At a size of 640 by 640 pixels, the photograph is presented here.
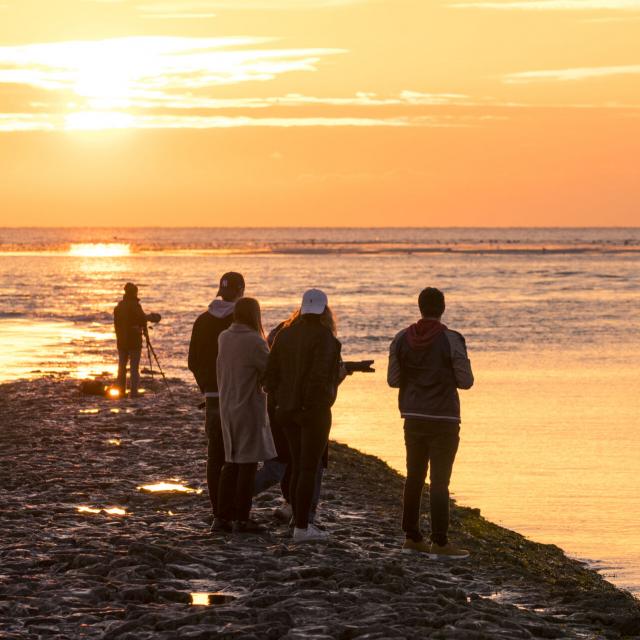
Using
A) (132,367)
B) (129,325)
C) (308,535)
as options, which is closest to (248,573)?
(308,535)

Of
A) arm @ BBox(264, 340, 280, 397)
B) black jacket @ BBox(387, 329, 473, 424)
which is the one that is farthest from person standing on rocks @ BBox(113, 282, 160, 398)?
black jacket @ BBox(387, 329, 473, 424)

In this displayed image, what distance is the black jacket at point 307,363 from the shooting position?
9273 mm

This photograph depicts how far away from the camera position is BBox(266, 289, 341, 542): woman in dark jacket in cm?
927

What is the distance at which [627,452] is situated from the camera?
609 inches

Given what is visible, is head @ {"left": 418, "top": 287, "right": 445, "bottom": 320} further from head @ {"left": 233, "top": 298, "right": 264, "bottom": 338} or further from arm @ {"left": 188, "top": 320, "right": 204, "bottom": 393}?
arm @ {"left": 188, "top": 320, "right": 204, "bottom": 393}

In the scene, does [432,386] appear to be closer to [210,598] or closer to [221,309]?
[221,309]

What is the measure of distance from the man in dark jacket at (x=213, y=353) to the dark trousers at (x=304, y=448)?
697 mm

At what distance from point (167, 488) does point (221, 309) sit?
2769mm


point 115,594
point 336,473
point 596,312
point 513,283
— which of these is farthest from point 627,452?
point 513,283

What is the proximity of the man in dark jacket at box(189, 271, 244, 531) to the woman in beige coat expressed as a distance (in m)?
0.23

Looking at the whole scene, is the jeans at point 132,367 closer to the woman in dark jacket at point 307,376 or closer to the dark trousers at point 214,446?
the dark trousers at point 214,446

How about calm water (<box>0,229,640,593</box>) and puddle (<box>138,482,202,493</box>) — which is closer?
puddle (<box>138,482,202,493</box>)

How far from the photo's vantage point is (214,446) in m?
10.1

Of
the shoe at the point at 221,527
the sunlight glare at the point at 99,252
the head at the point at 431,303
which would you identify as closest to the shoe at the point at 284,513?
the shoe at the point at 221,527
